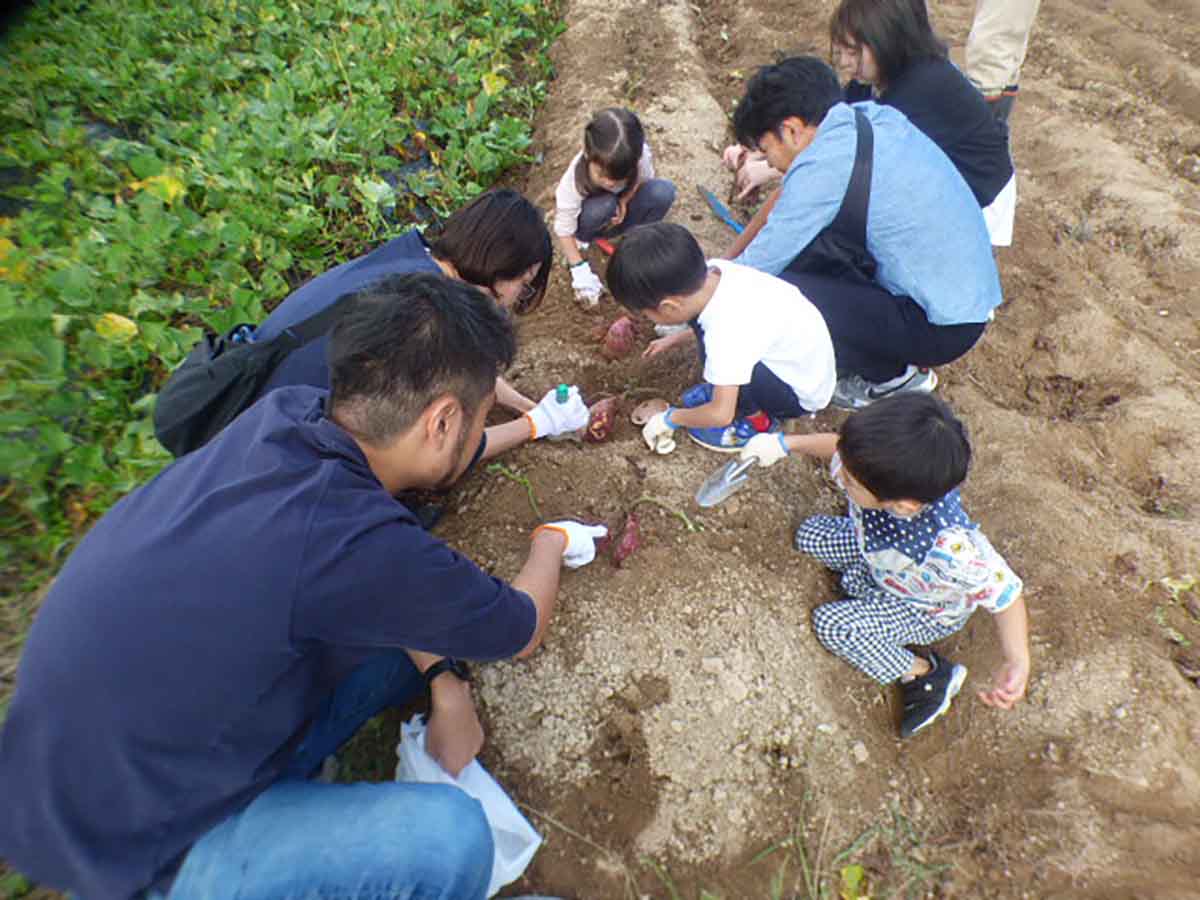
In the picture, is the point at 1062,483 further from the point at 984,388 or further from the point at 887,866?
the point at 887,866

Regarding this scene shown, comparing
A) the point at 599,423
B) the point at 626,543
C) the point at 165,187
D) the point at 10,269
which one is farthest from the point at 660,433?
the point at 10,269

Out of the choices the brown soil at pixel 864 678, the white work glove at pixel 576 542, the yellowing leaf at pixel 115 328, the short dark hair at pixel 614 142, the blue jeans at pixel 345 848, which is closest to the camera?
the blue jeans at pixel 345 848

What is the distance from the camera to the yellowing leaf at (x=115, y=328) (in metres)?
2.39

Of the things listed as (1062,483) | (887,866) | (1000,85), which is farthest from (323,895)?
(1000,85)

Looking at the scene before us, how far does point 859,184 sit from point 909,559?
1286mm

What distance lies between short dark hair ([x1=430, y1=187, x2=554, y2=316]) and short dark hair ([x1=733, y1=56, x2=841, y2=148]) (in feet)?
3.29

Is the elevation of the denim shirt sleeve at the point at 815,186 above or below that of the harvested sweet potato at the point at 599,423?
above

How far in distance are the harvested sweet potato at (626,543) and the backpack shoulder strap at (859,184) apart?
1326mm

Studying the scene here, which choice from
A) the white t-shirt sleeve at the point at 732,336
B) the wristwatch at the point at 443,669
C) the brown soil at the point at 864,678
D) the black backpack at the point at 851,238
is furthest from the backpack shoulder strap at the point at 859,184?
the wristwatch at the point at 443,669

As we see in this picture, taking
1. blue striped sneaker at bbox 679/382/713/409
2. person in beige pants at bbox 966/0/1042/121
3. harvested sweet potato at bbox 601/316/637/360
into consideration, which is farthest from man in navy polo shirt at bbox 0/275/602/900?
person in beige pants at bbox 966/0/1042/121

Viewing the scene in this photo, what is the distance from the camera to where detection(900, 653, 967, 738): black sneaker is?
75.1 inches

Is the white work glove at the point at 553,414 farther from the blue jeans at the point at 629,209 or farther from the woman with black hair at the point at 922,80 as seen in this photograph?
the woman with black hair at the point at 922,80

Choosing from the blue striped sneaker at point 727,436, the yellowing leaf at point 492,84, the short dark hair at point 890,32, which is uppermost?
the short dark hair at point 890,32

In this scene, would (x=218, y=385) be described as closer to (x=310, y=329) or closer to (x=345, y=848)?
(x=310, y=329)
